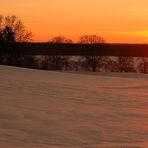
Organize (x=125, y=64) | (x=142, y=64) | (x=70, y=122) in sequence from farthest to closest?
(x=125, y=64) → (x=142, y=64) → (x=70, y=122)

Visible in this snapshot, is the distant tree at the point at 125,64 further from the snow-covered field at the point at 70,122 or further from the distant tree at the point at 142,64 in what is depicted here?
the snow-covered field at the point at 70,122

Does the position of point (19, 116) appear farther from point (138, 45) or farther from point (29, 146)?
point (138, 45)

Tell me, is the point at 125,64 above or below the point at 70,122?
below

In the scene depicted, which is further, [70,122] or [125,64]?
[125,64]

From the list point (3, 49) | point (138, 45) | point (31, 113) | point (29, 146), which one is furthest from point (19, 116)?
point (138, 45)

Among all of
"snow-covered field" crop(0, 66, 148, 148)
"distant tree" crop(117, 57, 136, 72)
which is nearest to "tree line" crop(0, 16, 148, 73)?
"distant tree" crop(117, 57, 136, 72)

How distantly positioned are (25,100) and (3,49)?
44089 mm

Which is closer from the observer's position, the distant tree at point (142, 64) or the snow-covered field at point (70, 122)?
the snow-covered field at point (70, 122)

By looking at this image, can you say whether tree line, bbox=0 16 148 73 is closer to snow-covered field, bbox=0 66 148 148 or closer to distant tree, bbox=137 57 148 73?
distant tree, bbox=137 57 148 73

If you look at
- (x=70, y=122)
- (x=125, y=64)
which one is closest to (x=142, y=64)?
(x=125, y=64)

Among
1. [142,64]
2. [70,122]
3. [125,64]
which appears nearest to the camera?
[70,122]

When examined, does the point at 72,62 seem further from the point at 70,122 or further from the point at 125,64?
the point at 70,122

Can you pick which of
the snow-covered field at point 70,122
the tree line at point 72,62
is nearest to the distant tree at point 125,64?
the tree line at point 72,62

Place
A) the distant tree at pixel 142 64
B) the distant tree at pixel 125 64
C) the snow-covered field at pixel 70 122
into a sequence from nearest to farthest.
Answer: the snow-covered field at pixel 70 122
the distant tree at pixel 142 64
the distant tree at pixel 125 64
